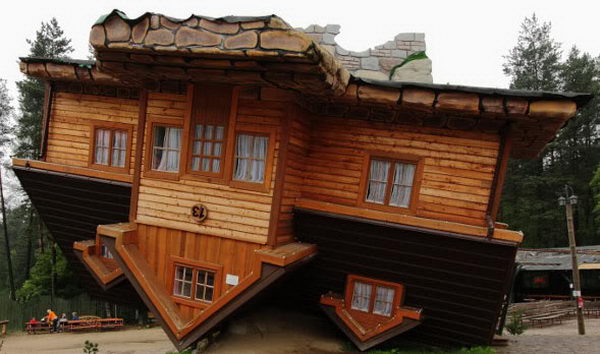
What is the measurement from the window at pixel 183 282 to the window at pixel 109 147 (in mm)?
3103

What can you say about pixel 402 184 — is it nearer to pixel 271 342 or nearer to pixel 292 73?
pixel 292 73

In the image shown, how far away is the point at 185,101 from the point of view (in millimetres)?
8102

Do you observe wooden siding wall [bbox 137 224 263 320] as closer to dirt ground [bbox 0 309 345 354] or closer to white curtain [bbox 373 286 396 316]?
dirt ground [bbox 0 309 345 354]

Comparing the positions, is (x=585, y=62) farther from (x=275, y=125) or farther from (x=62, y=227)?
(x=62, y=227)

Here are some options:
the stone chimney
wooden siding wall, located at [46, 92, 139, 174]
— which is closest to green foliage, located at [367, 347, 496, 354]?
the stone chimney

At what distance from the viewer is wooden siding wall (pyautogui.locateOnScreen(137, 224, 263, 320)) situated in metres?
7.65

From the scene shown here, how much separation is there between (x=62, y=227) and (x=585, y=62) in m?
43.3

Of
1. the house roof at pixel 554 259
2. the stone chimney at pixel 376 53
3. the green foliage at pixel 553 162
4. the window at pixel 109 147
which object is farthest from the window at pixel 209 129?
the green foliage at pixel 553 162

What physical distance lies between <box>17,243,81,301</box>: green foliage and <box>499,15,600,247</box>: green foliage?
3663cm

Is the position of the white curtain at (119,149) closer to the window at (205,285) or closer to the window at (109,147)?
the window at (109,147)

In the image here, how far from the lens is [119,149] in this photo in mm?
9781

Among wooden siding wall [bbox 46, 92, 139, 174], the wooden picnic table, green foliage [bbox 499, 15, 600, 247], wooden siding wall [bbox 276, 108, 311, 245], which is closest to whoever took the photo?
wooden siding wall [bbox 276, 108, 311, 245]

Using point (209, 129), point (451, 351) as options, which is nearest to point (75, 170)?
point (209, 129)

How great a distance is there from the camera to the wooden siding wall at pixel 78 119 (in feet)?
31.6
